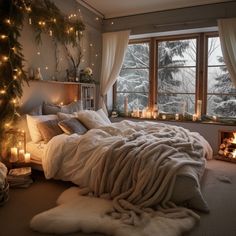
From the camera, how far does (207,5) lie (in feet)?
14.6

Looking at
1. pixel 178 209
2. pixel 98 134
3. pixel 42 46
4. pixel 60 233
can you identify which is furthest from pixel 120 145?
pixel 42 46

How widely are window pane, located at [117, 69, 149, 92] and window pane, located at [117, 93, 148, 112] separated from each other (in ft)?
0.36

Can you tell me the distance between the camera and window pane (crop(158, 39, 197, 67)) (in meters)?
4.91

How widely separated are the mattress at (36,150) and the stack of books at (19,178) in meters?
0.18

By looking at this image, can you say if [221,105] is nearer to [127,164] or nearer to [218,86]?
[218,86]

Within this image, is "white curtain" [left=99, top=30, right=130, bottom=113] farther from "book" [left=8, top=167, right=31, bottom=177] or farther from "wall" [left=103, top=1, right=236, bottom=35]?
"book" [left=8, top=167, right=31, bottom=177]

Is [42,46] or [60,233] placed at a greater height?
[42,46]

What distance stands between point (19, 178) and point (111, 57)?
3.21 meters

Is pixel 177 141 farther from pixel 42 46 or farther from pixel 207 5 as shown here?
pixel 207 5

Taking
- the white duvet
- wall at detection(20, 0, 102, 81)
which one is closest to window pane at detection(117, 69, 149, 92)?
wall at detection(20, 0, 102, 81)

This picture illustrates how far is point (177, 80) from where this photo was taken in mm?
5090

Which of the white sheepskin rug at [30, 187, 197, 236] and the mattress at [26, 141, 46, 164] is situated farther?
the mattress at [26, 141, 46, 164]

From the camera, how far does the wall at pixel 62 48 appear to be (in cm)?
357

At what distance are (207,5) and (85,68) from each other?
8.28ft
